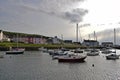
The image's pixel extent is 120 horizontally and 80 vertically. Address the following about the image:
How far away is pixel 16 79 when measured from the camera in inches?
1786

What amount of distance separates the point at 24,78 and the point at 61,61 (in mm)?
Result: 36477

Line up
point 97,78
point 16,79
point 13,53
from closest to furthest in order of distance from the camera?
point 16,79 → point 97,78 → point 13,53

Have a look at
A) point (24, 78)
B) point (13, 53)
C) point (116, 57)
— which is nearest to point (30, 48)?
point (13, 53)

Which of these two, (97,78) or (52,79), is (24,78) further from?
(97,78)

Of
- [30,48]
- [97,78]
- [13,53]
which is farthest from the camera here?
[30,48]

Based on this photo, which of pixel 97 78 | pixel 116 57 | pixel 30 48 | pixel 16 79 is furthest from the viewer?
pixel 30 48

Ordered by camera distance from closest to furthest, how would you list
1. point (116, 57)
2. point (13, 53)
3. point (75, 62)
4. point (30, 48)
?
1. point (75, 62)
2. point (116, 57)
3. point (13, 53)
4. point (30, 48)

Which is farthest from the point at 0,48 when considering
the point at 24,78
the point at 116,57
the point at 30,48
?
the point at 24,78

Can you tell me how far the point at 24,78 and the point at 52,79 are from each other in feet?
18.3

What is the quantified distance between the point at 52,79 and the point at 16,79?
6.93m

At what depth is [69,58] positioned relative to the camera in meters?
82.7

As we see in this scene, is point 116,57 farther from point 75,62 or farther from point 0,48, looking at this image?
point 0,48

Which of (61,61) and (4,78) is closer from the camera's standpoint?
(4,78)

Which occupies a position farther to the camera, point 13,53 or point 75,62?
point 13,53
